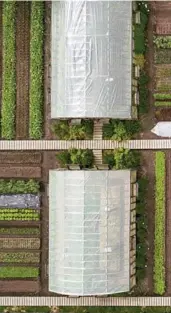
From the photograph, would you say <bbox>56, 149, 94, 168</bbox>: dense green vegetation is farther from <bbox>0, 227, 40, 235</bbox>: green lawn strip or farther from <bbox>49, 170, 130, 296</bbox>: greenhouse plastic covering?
<bbox>0, 227, 40, 235</bbox>: green lawn strip

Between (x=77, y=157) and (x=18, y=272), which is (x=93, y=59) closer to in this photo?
(x=77, y=157)

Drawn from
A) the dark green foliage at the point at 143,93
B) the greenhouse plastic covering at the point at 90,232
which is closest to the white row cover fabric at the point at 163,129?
the dark green foliage at the point at 143,93

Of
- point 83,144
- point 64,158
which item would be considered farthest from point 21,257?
point 83,144

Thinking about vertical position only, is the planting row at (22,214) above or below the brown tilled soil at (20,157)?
below

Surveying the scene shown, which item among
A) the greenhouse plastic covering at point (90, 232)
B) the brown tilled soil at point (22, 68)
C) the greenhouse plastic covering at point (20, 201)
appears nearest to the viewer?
the greenhouse plastic covering at point (90, 232)

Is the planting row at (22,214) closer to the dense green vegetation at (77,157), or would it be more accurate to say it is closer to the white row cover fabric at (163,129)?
the dense green vegetation at (77,157)

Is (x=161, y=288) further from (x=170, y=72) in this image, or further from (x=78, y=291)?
(x=170, y=72)

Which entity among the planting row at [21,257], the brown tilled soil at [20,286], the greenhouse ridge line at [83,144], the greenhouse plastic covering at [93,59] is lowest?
the brown tilled soil at [20,286]

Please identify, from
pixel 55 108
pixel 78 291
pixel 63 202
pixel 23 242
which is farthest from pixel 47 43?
pixel 78 291
